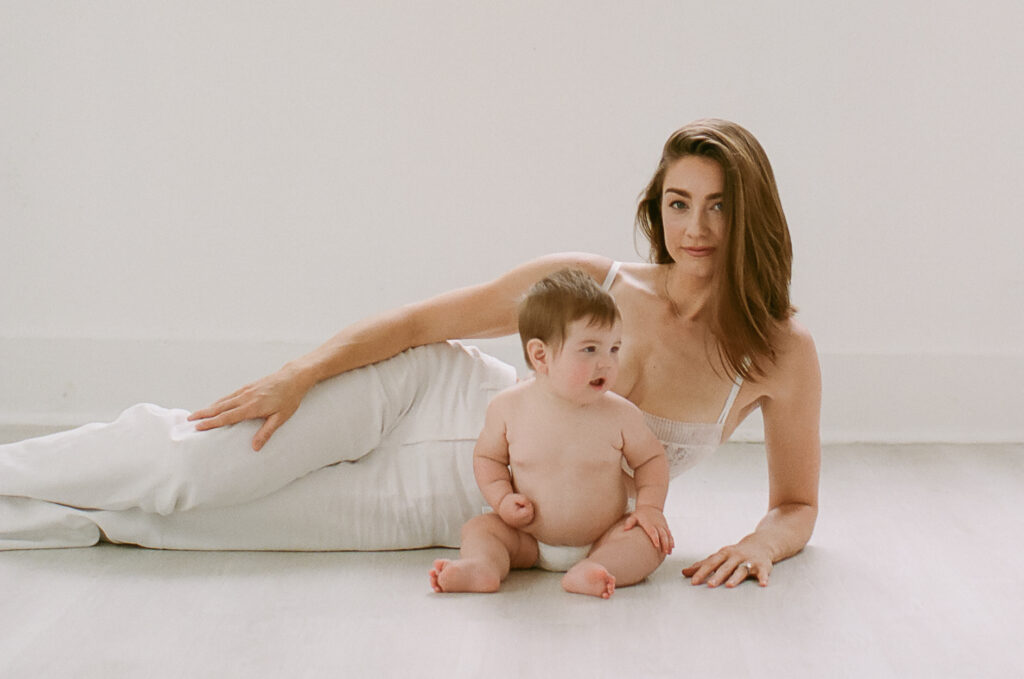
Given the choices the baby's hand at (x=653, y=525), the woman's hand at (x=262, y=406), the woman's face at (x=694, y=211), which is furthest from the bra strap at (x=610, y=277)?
the woman's hand at (x=262, y=406)

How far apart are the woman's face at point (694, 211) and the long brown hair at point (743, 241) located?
0.01 meters

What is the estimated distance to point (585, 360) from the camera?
2018mm

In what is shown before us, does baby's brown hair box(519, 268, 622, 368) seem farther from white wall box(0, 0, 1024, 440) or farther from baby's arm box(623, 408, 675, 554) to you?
white wall box(0, 0, 1024, 440)

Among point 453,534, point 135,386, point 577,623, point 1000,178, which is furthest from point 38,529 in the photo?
point 1000,178

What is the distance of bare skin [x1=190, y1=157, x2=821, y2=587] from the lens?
2.19 metres

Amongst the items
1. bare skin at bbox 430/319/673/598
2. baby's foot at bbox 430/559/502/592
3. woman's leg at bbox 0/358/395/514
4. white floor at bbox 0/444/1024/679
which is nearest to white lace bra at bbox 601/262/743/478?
bare skin at bbox 430/319/673/598

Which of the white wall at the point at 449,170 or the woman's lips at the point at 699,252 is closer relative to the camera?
the woman's lips at the point at 699,252

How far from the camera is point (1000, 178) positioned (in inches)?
132

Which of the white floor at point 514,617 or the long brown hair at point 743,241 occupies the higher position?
the long brown hair at point 743,241

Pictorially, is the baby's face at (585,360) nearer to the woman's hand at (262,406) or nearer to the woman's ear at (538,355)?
the woman's ear at (538,355)

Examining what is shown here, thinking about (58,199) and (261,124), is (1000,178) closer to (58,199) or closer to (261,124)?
(261,124)

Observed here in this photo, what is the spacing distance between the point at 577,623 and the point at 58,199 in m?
2.18

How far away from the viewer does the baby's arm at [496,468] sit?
2.11m

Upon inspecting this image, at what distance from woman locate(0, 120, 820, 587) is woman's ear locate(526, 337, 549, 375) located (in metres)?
0.26
